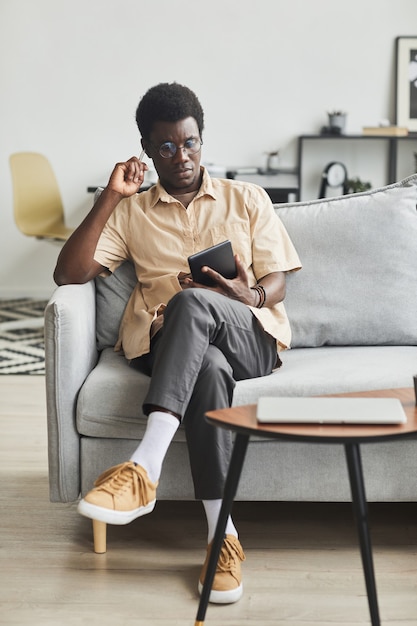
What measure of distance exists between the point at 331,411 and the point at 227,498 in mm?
253

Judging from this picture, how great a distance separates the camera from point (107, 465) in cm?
200

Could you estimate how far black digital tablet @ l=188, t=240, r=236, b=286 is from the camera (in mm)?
2074

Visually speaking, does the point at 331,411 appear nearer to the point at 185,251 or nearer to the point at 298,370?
the point at 298,370

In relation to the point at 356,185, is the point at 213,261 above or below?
above

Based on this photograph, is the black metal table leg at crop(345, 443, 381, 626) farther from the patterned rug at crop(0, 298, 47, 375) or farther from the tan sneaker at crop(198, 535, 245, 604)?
the patterned rug at crop(0, 298, 47, 375)

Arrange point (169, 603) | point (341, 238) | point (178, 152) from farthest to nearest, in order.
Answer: point (341, 238) → point (178, 152) → point (169, 603)

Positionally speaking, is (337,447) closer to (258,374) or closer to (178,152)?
(258,374)

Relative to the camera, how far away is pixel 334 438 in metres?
1.32

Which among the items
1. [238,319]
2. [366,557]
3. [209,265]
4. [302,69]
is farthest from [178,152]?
[302,69]

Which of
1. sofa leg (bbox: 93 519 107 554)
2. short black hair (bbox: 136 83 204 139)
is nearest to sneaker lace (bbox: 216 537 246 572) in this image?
sofa leg (bbox: 93 519 107 554)

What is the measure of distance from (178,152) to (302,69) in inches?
140

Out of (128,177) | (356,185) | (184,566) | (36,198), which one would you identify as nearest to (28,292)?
(36,198)

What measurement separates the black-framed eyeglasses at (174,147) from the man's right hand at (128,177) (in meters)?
0.06

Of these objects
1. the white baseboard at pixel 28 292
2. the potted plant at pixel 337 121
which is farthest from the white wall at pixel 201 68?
the white baseboard at pixel 28 292
